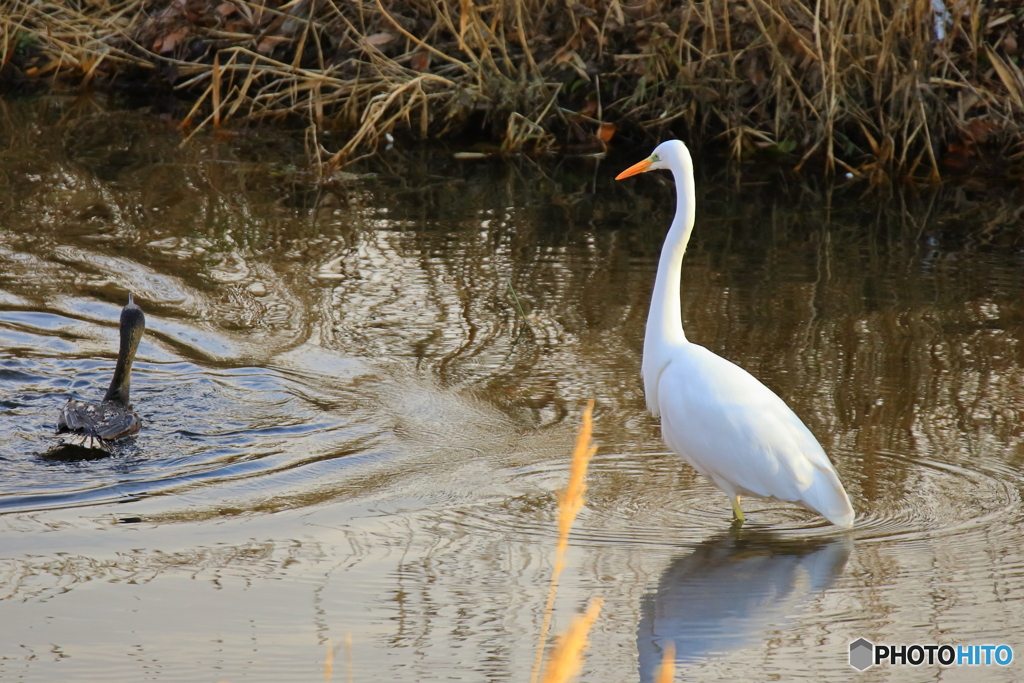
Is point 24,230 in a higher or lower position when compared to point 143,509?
higher

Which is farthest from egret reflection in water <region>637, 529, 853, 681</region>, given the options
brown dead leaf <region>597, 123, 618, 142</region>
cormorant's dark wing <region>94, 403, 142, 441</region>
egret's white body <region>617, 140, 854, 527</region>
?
brown dead leaf <region>597, 123, 618, 142</region>

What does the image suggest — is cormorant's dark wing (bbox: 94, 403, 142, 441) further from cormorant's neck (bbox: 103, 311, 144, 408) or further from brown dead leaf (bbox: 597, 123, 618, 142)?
brown dead leaf (bbox: 597, 123, 618, 142)

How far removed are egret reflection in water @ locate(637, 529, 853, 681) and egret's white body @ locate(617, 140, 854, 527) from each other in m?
0.18

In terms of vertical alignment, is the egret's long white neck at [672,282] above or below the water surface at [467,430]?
above

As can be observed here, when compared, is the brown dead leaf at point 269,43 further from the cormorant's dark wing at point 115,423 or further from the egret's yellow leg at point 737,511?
the egret's yellow leg at point 737,511

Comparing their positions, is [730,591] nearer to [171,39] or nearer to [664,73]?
[664,73]

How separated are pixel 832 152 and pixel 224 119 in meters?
5.95

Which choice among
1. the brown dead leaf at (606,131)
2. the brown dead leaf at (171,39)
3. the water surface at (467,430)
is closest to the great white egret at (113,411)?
the water surface at (467,430)

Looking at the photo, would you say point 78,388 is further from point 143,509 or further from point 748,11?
point 748,11

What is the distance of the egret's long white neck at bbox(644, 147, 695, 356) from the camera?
5082 mm

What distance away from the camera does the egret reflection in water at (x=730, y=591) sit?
12.5 feet

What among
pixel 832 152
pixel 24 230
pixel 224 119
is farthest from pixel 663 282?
pixel 224 119

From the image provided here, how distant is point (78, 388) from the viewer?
6047 millimetres

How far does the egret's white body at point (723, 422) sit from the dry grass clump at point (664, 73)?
5625mm
